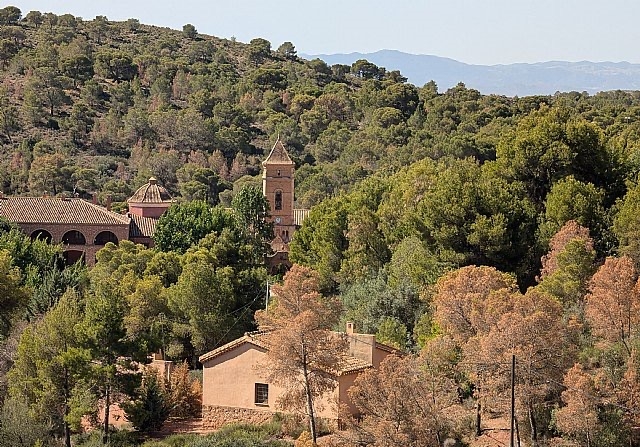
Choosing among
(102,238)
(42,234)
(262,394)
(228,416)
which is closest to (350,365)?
(262,394)

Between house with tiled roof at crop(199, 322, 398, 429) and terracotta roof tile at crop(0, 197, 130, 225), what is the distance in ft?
91.7

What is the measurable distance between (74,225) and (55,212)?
1.39m

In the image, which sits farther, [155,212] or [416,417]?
[155,212]

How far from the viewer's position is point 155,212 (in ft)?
195

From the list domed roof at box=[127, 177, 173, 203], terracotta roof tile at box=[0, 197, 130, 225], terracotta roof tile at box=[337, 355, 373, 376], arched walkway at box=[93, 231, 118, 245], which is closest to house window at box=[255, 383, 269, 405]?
terracotta roof tile at box=[337, 355, 373, 376]

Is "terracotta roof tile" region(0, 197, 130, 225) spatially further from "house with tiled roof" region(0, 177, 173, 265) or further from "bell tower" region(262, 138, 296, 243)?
"bell tower" region(262, 138, 296, 243)

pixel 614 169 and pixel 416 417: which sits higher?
pixel 614 169

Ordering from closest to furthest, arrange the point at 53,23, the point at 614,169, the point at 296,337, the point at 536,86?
1. the point at 296,337
2. the point at 614,169
3. the point at 53,23
4. the point at 536,86

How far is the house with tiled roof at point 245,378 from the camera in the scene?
2681cm

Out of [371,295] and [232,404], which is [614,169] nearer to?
[371,295]

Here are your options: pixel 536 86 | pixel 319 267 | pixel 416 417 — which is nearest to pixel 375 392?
pixel 416 417

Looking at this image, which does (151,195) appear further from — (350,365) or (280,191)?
(350,365)

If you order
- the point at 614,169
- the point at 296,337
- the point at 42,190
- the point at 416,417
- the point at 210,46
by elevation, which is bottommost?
the point at 416,417

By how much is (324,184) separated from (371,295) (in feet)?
127
